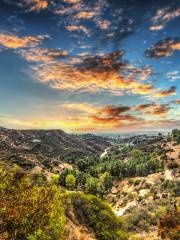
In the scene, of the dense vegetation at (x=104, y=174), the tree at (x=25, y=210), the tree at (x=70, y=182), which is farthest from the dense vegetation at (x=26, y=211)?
the dense vegetation at (x=104, y=174)

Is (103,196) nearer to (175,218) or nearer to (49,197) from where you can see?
(175,218)

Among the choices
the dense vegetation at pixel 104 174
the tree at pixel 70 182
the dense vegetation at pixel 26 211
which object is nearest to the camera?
the dense vegetation at pixel 26 211

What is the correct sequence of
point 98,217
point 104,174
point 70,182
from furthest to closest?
point 104,174, point 70,182, point 98,217

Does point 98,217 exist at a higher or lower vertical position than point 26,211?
lower

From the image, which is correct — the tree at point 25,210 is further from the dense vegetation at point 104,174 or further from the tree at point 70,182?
the tree at point 70,182

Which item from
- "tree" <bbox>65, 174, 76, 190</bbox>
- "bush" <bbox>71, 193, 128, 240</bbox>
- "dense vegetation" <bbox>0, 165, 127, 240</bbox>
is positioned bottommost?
"tree" <bbox>65, 174, 76, 190</bbox>

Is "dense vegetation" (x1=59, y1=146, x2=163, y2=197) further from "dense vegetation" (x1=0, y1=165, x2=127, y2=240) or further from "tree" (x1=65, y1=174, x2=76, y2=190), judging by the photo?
"dense vegetation" (x1=0, y1=165, x2=127, y2=240)

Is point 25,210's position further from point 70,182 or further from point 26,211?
point 70,182

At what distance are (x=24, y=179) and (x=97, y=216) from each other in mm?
21055

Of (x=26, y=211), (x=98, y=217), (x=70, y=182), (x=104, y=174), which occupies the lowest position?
(x=70, y=182)

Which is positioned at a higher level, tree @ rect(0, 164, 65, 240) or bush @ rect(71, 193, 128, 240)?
tree @ rect(0, 164, 65, 240)

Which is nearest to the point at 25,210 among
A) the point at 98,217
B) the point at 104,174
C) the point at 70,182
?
the point at 98,217

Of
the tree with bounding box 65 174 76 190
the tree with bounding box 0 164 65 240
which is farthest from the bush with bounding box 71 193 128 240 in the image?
the tree with bounding box 65 174 76 190

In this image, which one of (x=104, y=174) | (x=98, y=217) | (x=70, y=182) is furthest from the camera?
(x=104, y=174)
